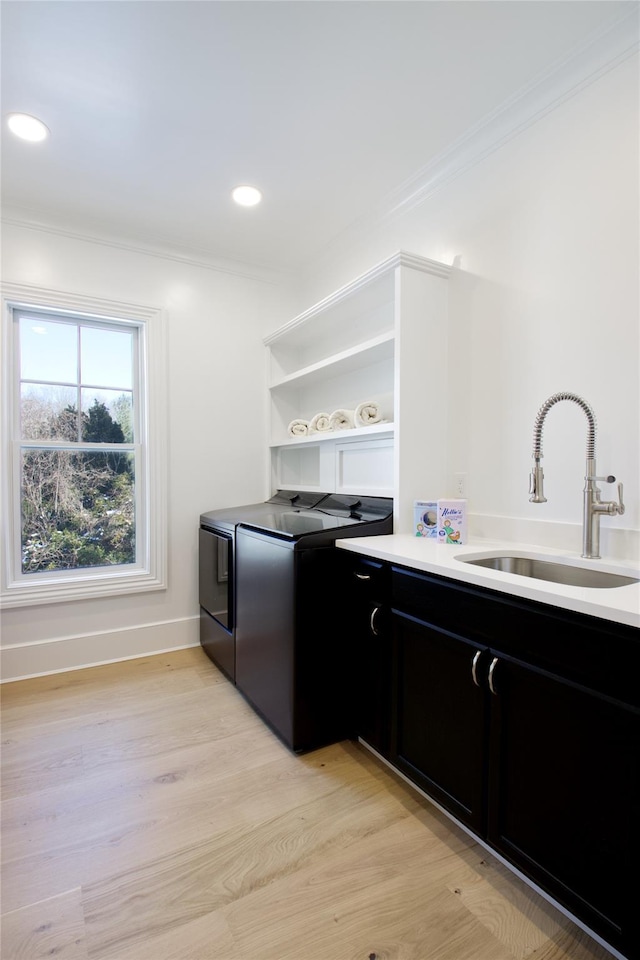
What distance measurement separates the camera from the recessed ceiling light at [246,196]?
8.19 feet

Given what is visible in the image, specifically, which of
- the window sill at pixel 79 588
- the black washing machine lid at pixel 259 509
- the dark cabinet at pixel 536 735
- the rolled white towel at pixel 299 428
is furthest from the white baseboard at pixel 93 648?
the dark cabinet at pixel 536 735

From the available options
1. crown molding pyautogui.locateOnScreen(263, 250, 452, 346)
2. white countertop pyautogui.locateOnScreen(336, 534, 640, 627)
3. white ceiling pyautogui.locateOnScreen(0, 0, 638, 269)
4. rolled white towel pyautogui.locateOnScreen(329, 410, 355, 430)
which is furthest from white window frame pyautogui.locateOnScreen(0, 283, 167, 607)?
white countertop pyautogui.locateOnScreen(336, 534, 640, 627)

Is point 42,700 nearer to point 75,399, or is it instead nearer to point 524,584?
point 75,399

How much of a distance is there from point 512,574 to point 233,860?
1.25 m

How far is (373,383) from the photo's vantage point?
2.75 meters

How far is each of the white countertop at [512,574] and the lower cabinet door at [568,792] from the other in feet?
0.66

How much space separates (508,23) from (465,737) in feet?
7.75

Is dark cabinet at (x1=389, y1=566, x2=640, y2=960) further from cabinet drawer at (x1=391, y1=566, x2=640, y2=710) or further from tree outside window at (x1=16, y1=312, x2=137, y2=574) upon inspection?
tree outside window at (x1=16, y1=312, x2=137, y2=574)

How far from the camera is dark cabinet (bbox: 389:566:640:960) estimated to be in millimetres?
1012

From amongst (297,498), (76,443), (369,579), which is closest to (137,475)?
(76,443)

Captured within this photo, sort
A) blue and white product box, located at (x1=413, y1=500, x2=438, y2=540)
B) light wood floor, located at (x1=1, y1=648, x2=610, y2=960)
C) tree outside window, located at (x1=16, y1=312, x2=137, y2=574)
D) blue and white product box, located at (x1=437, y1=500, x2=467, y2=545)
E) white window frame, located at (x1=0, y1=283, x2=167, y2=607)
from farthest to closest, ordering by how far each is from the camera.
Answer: tree outside window, located at (x1=16, y1=312, x2=137, y2=574)
white window frame, located at (x1=0, y1=283, x2=167, y2=607)
blue and white product box, located at (x1=413, y1=500, x2=438, y2=540)
blue and white product box, located at (x1=437, y1=500, x2=467, y2=545)
light wood floor, located at (x1=1, y1=648, x2=610, y2=960)

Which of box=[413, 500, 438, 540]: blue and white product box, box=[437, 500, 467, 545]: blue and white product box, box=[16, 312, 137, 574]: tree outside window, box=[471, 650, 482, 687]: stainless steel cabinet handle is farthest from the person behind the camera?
box=[16, 312, 137, 574]: tree outside window

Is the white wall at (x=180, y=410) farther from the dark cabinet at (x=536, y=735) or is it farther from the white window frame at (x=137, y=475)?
the dark cabinet at (x=536, y=735)

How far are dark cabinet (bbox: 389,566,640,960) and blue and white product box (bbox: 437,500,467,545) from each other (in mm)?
405
